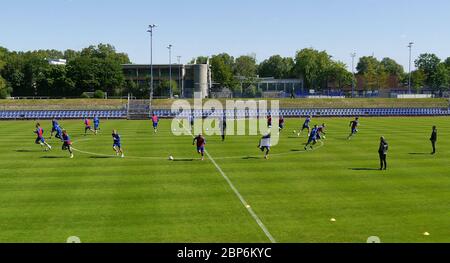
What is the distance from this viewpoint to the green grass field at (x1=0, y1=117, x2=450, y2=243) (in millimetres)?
14633

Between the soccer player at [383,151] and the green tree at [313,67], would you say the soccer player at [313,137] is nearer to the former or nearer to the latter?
the soccer player at [383,151]

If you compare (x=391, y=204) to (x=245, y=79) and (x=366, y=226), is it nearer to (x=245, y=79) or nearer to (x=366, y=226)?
(x=366, y=226)

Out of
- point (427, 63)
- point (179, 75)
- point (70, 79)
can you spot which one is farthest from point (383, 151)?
point (427, 63)

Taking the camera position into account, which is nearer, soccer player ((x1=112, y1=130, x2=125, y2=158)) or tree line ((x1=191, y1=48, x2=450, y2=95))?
soccer player ((x1=112, y1=130, x2=125, y2=158))

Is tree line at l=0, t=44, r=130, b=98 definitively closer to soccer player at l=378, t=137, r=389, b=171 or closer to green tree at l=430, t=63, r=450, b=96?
green tree at l=430, t=63, r=450, b=96

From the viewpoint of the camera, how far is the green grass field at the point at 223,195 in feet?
48.0

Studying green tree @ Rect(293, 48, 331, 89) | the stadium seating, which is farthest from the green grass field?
green tree @ Rect(293, 48, 331, 89)

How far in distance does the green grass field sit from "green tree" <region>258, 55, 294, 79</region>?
15099 centimetres

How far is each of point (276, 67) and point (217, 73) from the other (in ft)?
151

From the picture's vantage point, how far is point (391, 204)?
59.1 ft

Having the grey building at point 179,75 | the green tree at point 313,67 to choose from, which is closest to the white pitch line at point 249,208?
the grey building at point 179,75

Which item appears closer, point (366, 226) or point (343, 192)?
point (366, 226)
